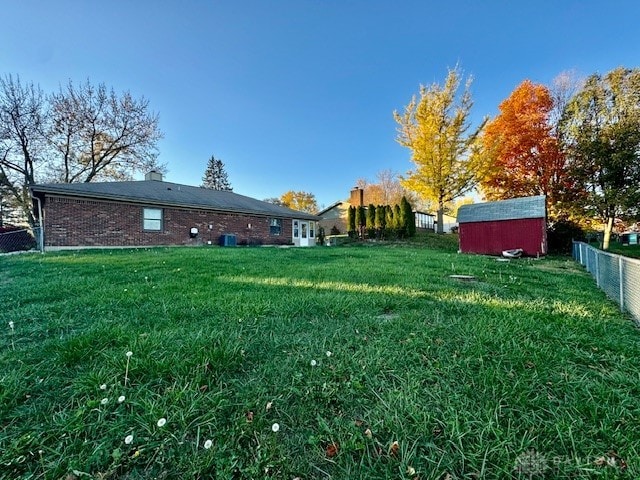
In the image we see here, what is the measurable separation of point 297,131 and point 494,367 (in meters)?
18.3

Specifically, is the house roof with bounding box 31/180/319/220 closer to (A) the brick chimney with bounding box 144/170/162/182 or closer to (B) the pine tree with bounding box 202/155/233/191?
(A) the brick chimney with bounding box 144/170/162/182

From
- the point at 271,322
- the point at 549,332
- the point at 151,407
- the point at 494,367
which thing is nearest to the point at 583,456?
the point at 494,367

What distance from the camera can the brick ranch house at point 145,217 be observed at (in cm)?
1049

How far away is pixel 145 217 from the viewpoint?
1272 cm

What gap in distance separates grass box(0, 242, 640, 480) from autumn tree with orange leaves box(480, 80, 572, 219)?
16.6 meters

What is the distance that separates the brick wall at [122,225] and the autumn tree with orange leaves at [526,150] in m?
15.3

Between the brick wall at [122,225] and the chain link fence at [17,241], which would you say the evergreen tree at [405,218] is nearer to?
the brick wall at [122,225]

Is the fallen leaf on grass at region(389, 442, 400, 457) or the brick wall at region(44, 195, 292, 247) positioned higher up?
the brick wall at region(44, 195, 292, 247)

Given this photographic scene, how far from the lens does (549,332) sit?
240cm

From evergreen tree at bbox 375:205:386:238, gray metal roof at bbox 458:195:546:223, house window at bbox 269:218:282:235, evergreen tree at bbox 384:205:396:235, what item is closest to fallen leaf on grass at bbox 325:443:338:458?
gray metal roof at bbox 458:195:546:223

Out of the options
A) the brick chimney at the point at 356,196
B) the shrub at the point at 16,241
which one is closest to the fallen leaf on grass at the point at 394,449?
the shrub at the point at 16,241

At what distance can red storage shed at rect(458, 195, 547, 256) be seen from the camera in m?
12.4

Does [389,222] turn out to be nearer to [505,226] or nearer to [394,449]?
[505,226]

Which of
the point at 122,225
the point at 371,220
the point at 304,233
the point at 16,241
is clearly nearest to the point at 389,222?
the point at 371,220
